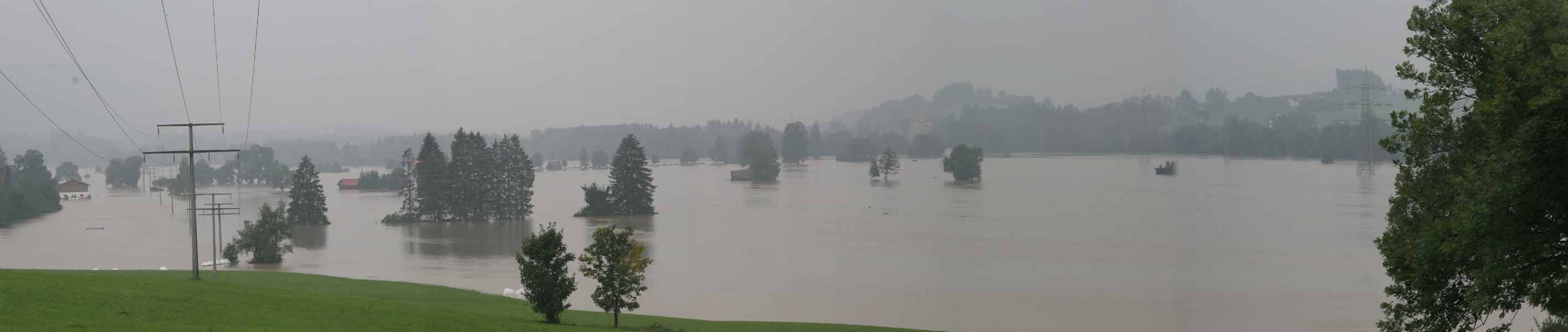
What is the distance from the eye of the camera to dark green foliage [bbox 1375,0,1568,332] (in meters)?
6.92

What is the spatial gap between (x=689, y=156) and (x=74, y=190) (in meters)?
45.6

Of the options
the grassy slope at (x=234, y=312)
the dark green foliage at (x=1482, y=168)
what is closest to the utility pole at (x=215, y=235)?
the grassy slope at (x=234, y=312)

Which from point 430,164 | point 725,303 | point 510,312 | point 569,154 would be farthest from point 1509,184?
point 569,154

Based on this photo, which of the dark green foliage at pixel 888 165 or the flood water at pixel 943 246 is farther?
the dark green foliage at pixel 888 165

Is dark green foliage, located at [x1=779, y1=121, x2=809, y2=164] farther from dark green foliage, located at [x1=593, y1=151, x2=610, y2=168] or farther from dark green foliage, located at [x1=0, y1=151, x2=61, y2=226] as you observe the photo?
dark green foliage, located at [x1=0, y1=151, x2=61, y2=226]

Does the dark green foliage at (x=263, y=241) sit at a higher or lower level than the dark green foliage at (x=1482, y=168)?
lower

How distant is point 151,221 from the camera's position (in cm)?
4853

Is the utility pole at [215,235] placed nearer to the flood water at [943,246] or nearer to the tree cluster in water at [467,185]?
the flood water at [943,246]

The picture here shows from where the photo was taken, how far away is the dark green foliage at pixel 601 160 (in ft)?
298

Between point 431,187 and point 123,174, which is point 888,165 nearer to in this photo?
point 431,187

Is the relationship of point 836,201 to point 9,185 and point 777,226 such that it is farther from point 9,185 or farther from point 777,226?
point 9,185

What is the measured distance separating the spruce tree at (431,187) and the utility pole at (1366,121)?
4001cm

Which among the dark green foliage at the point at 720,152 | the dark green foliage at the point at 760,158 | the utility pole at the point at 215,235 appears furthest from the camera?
the dark green foliage at the point at 720,152

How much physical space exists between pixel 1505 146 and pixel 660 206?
47.9 meters
